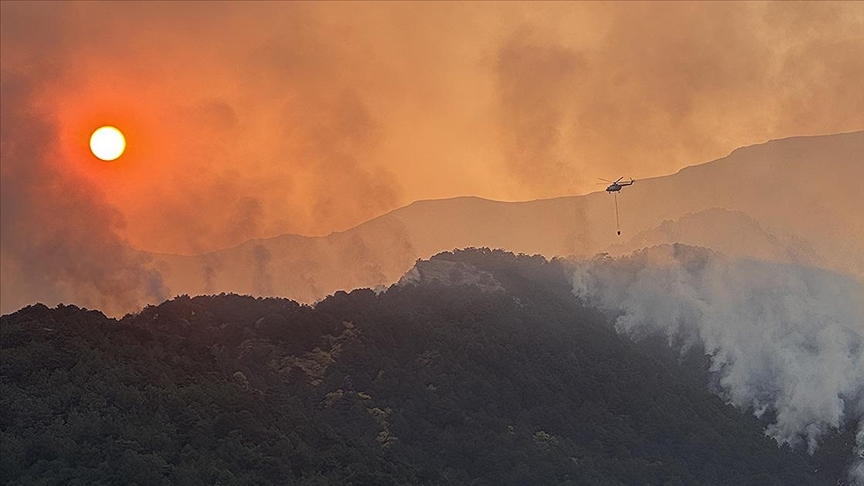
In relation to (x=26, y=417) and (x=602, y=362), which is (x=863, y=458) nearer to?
(x=602, y=362)

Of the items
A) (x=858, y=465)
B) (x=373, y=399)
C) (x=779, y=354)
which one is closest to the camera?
(x=373, y=399)

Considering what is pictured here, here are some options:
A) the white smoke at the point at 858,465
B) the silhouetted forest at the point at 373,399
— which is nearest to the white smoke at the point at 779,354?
the white smoke at the point at 858,465

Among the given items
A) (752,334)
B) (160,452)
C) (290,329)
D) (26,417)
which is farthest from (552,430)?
(26,417)

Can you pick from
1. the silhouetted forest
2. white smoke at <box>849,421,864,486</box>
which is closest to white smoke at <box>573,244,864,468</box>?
white smoke at <box>849,421,864,486</box>

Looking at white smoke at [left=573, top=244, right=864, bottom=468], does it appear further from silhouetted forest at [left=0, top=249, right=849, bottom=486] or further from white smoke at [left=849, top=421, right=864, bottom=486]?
silhouetted forest at [left=0, top=249, right=849, bottom=486]

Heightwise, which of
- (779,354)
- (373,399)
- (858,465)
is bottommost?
(858,465)

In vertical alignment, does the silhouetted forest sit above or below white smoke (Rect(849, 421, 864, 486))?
above

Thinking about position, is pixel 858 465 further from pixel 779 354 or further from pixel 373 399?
pixel 373 399

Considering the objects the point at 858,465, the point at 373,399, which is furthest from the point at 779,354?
the point at 373,399
